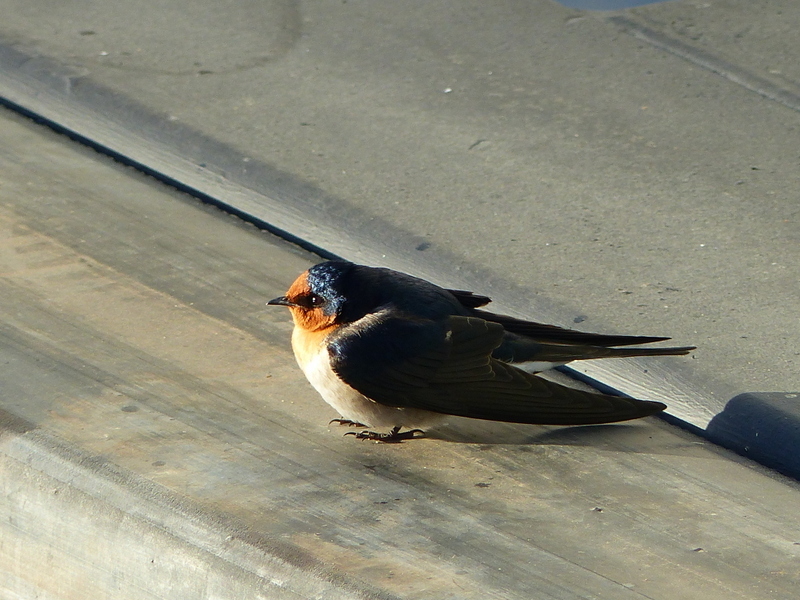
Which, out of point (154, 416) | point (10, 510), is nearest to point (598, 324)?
point (154, 416)

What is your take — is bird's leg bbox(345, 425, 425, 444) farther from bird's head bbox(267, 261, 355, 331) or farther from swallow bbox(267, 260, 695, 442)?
bird's head bbox(267, 261, 355, 331)

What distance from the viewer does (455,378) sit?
9.31ft

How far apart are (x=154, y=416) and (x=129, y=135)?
1860 millimetres

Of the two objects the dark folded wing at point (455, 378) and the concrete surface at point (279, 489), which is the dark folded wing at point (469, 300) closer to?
A: the dark folded wing at point (455, 378)

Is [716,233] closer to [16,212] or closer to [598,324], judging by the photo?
[598,324]

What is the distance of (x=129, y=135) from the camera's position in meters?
4.53

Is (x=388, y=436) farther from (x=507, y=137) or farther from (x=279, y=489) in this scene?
(x=507, y=137)

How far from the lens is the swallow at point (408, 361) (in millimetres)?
2783

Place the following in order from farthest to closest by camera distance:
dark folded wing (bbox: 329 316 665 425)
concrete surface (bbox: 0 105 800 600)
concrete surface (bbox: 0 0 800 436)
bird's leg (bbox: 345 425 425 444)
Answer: concrete surface (bbox: 0 0 800 436), bird's leg (bbox: 345 425 425 444), dark folded wing (bbox: 329 316 665 425), concrete surface (bbox: 0 105 800 600)

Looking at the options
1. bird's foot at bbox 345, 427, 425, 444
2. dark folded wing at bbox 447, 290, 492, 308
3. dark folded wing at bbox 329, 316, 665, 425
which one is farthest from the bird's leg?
dark folded wing at bbox 447, 290, 492, 308

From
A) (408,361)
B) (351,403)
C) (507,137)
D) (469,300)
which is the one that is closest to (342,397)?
(351,403)

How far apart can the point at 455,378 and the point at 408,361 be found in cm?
12

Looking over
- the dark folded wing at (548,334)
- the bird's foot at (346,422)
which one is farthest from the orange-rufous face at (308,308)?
the dark folded wing at (548,334)

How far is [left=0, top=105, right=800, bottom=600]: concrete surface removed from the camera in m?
2.46
